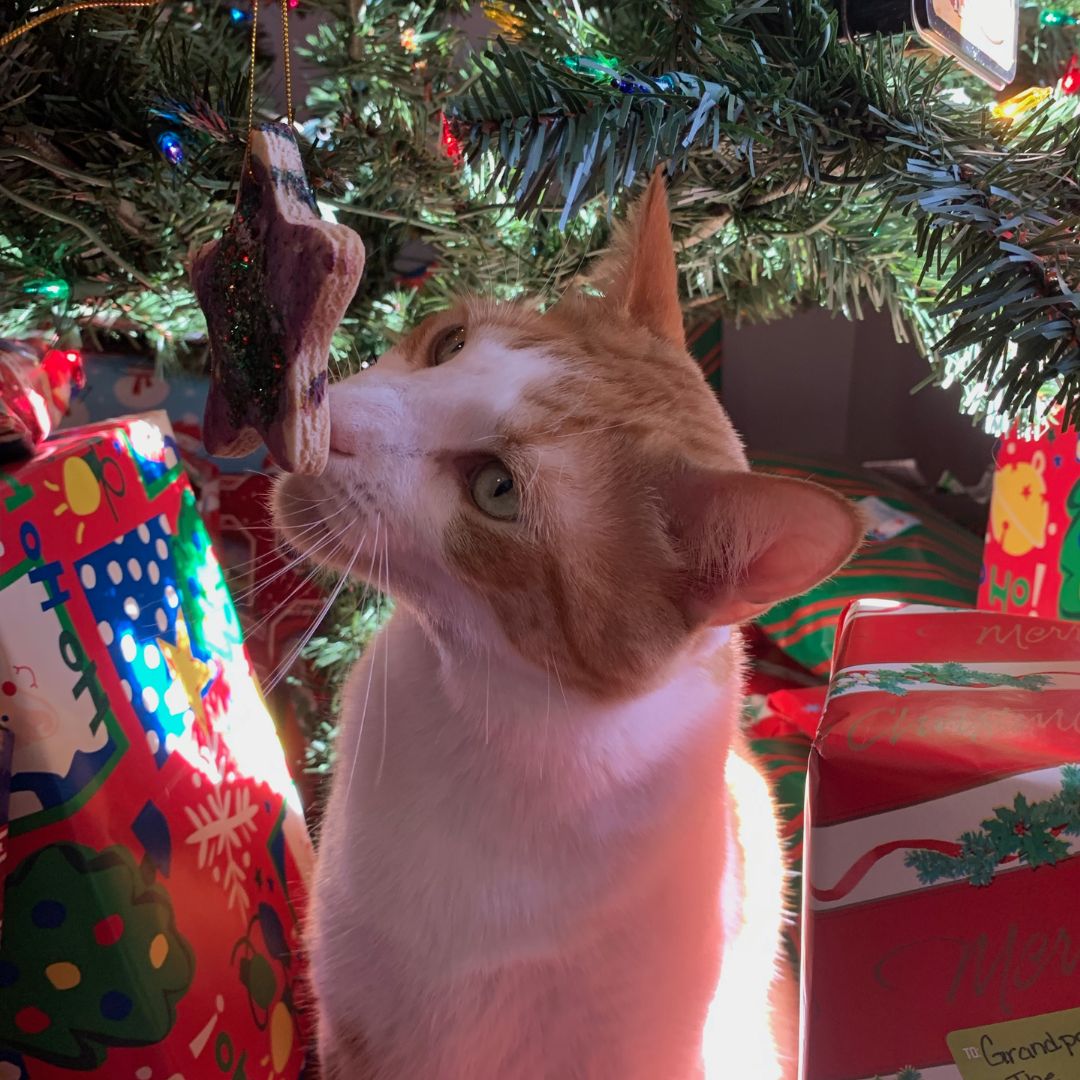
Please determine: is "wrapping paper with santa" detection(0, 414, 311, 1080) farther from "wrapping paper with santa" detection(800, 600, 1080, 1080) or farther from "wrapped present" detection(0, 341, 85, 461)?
"wrapping paper with santa" detection(800, 600, 1080, 1080)

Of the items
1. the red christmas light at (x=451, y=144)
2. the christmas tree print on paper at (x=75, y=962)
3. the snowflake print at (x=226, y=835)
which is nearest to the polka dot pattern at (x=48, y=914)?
the christmas tree print on paper at (x=75, y=962)

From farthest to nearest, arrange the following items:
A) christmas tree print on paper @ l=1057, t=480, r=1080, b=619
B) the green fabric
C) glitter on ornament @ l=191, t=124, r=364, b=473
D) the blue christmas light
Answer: the green fabric, christmas tree print on paper @ l=1057, t=480, r=1080, b=619, the blue christmas light, glitter on ornament @ l=191, t=124, r=364, b=473

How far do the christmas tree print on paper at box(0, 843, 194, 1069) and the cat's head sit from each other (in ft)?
0.79

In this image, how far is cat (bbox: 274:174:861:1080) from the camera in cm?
51

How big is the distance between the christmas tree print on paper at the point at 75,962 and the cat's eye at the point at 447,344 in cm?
37

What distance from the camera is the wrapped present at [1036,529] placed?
2.81 ft

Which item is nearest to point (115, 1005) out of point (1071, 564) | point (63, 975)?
point (63, 975)

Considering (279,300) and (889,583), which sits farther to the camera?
(889,583)

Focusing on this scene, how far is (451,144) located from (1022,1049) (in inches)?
23.6

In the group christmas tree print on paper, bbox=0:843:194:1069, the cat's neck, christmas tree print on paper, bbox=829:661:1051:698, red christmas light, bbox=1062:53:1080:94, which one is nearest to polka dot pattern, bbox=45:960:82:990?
christmas tree print on paper, bbox=0:843:194:1069

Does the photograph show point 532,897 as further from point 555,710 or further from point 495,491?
point 495,491

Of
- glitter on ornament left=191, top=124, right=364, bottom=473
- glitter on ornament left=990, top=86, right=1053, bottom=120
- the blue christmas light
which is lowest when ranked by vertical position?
glitter on ornament left=191, top=124, right=364, bottom=473

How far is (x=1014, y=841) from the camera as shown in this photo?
0.45 metres

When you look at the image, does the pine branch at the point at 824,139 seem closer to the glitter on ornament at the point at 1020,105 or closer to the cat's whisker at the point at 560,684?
the glitter on ornament at the point at 1020,105
